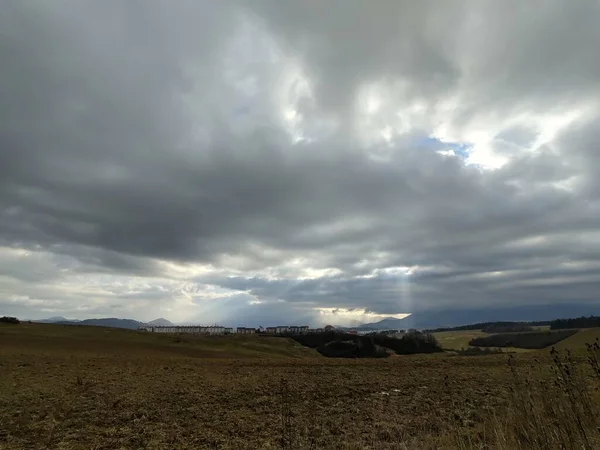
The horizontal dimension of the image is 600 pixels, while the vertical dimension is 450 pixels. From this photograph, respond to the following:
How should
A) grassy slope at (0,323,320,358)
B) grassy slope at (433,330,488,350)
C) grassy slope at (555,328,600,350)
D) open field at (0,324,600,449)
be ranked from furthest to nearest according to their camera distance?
grassy slope at (433,330,488,350) → grassy slope at (0,323,320,358) → grassy slope at (555,328,600,350) → open field at (0,324,600,449)

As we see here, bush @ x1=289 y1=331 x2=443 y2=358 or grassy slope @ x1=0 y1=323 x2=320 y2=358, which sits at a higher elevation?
grassy slope @ x1=0 y1=323 x2=320 y2=358

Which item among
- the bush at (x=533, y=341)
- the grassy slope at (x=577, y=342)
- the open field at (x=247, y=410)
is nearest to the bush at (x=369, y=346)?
the bush at (x=533, y=341)

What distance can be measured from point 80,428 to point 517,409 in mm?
11446

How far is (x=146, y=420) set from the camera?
13.0 metres

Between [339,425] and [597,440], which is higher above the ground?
[597,440]

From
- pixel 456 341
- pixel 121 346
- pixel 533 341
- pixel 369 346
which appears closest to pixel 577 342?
pixel 369 346

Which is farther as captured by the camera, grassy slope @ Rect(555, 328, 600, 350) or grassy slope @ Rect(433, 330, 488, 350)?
grassy slope @ Rect(433, 330, 488, 350)

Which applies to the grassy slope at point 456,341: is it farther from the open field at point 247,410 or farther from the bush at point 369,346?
the open field at point 247,410

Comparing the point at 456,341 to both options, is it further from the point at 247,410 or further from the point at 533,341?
the point at 247,410

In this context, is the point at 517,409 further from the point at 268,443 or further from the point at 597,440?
the point at 268,443

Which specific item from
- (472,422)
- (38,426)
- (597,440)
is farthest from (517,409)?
(38,426)

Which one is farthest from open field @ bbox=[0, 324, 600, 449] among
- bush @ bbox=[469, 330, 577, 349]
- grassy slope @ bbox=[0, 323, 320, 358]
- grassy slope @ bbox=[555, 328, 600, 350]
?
bush @ bbox=[469, 330, 577, 349]

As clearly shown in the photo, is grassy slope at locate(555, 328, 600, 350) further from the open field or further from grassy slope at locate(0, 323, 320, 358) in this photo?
grassy slope at locate(0, 323, 320, 358)

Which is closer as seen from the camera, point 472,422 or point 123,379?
point 472,422
